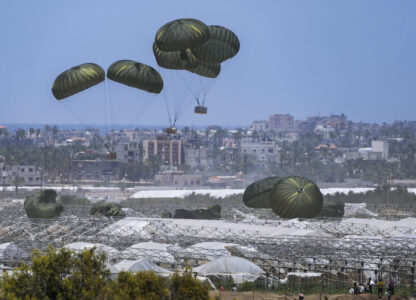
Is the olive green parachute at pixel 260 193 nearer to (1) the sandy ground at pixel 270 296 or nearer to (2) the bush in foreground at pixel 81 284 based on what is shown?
(1) the sandy ground at pixel 270 296

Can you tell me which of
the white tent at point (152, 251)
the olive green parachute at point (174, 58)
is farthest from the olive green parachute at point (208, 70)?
the white tent at point (152, 251)

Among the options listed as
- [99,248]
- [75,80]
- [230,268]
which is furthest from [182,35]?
[230,268]

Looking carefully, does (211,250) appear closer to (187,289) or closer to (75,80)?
(75,80)

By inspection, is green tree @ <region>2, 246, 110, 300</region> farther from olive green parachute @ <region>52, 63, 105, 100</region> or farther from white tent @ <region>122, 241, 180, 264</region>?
olive green parachute @ <region>52, 63, 105, 100</region>

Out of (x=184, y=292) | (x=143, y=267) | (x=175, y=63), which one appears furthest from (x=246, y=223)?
(x=184, y=292)

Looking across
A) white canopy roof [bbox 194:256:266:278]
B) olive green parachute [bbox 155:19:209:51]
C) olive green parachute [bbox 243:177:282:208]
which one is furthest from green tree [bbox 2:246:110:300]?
olive green parachute [bbox 243:177:282:208]

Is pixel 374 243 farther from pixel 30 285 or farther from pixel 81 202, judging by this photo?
pixel 81 202
